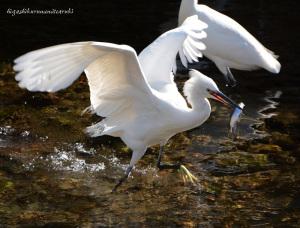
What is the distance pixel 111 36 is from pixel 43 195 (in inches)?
197

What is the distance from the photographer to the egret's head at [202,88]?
4.80 meters

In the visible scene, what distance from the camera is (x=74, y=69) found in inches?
157

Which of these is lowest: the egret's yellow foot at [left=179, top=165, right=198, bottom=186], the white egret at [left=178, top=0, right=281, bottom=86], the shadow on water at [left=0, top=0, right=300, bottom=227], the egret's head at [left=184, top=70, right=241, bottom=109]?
the shadow on water at [left=0, top=0, right=300, bottom=227]

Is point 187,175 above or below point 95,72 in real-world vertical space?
below

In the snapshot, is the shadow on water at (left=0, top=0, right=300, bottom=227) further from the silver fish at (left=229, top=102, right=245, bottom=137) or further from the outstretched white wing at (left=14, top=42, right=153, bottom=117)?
the outstretched white wing at (left=14, top=42, right=153, bottom=117)

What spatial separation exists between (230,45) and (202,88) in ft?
10.1

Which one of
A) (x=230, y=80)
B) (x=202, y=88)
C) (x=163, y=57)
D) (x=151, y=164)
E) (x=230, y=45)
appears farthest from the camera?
(x=230, y=80)

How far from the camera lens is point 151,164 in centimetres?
576

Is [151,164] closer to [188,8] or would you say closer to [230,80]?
[230,80]

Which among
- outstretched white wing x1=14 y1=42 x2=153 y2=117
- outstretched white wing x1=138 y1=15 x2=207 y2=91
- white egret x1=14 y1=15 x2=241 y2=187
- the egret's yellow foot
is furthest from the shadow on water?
outstretched white wing x1=138 y1=15 x2=207 y2=91

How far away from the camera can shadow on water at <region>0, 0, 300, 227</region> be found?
462cm

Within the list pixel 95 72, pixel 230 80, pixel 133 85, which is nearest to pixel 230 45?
pixel 230 80

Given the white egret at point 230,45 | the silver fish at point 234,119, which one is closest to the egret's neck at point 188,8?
the white egret at point 230,45

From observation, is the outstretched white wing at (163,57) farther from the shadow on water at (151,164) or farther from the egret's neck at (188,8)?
the egret's neck at (188,8)
